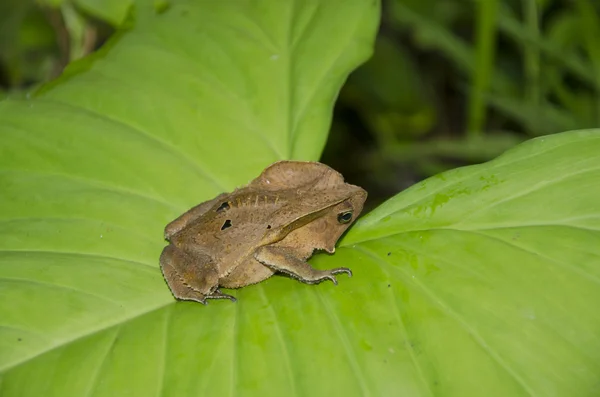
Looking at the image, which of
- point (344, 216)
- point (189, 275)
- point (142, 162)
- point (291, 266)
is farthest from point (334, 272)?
point (142, 162)

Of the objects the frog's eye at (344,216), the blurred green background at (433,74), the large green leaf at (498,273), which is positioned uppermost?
the large green leaf at (498,273)

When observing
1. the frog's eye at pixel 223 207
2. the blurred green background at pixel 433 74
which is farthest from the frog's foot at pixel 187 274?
the blurred green background at pixel 433 74

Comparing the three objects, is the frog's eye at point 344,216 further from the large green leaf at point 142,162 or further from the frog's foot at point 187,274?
the frog's foot at point 187,274

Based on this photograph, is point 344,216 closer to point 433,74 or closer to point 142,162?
point 142,162

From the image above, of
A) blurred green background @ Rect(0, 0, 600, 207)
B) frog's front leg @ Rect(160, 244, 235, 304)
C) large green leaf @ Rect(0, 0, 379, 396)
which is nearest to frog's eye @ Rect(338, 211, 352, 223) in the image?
large green leaf @ Rect(0, 0, 379, 396)

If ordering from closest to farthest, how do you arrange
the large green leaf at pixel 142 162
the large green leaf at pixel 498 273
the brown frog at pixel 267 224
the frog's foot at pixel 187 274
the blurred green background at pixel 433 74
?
the large green leaf at pixel 498 273
the large green leaf at pixel 142 162
the frog's foot at pixel 187 274
the brown frog at pixel 267 224
the blurred green background at pixel 433 74

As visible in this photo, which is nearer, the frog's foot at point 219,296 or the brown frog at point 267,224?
the frog's foot at point 219,296

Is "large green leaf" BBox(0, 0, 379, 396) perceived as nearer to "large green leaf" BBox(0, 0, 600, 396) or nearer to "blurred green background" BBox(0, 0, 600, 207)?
"large green leaf" BBox(0, 0, 600, 396)
